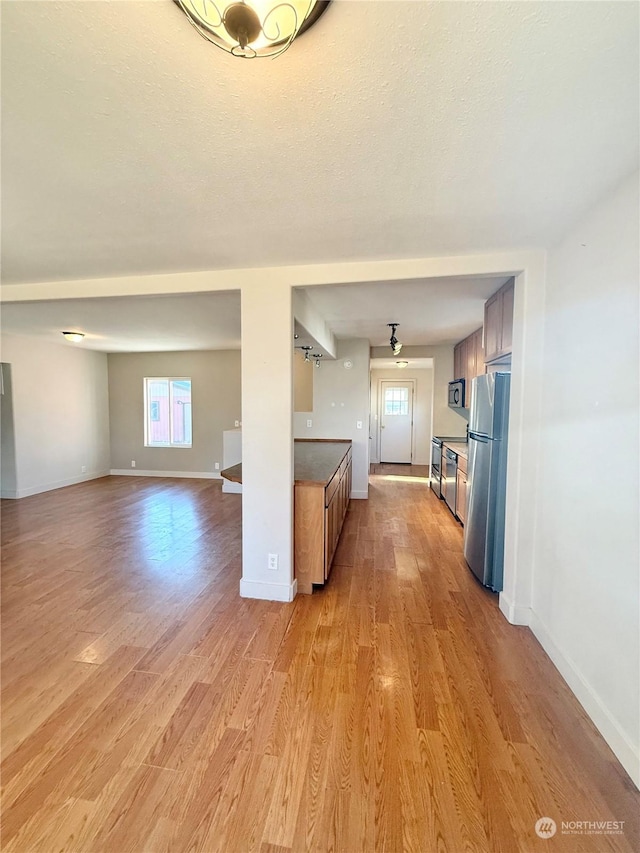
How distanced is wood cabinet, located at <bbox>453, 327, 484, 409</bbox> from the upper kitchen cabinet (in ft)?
2.99

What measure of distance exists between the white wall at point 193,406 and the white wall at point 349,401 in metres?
2.01

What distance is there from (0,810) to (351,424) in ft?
15.4

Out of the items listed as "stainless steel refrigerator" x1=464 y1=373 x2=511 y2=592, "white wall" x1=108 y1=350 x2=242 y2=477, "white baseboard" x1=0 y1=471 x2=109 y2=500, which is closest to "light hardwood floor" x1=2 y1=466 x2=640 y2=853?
"stainless steel refrigerator" x1=464 y1=373 x2=511 y2=592

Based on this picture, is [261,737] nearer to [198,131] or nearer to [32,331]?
[198,131]

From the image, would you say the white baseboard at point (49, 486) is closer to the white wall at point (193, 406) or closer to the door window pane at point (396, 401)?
the white wall at point (193, 406)

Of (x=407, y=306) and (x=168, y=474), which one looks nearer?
(x=407, y=306)

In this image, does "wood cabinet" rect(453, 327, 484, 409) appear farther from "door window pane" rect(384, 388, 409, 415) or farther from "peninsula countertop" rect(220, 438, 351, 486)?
"door window pane" rect(384, 388, 409, 415)

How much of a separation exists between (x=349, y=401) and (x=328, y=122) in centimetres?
429

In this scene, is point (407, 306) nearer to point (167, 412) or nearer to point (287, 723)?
point (287, 723)

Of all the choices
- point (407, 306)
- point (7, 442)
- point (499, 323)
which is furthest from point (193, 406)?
point (499, 323)

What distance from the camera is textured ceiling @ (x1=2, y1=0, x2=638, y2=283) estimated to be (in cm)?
88

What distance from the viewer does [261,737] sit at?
149 centimetres

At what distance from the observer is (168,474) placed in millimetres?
6965

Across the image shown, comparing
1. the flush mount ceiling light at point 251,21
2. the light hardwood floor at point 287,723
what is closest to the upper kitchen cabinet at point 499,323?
the light hardwood floor at point 287,723
